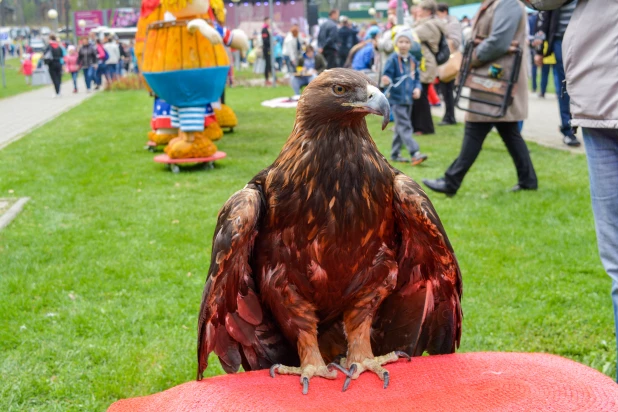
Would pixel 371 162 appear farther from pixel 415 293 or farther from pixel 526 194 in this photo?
pixel 526 194

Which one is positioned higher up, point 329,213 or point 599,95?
point 599,95

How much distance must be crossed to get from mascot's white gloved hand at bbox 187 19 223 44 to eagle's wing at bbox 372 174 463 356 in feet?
18.9

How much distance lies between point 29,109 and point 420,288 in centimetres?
1811

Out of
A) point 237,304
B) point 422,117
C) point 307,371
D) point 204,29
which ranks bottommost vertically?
point 422,117

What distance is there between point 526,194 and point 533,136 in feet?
14.4

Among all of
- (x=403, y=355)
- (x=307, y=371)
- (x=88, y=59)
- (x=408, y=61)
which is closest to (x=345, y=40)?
(x=408, y=61)

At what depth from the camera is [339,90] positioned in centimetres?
212

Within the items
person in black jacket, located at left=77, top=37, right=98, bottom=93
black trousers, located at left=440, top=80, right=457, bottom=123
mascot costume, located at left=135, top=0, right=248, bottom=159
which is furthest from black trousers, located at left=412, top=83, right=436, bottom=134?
person in black jacket, located at left=77, top=37, right=98, bottom=93

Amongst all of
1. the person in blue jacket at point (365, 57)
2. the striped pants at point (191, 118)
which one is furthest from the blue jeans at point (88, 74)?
the striped pants at point (191, 118)

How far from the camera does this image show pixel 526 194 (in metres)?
7.15

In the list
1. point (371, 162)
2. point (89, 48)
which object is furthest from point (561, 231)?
point (89, 48)

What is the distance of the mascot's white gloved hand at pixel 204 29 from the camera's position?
→ 25.1ft

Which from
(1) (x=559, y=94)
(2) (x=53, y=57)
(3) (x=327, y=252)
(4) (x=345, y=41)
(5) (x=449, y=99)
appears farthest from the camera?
(2) (x=53, y=57)

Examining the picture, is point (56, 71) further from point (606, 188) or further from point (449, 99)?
point (606, 188)
